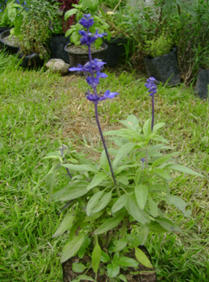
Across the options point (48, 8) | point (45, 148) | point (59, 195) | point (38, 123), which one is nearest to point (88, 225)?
point (59, 195)

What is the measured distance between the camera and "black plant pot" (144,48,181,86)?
367 cm

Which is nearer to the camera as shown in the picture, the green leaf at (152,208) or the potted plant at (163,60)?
the green leaf at (152,208)

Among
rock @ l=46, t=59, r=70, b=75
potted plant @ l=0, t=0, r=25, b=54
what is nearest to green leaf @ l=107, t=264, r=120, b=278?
rock @ l=46, t=59, r=70, b=75

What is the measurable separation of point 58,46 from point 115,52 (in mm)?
776

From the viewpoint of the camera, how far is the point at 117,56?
4.12 meters

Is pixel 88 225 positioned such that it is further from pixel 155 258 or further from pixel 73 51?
pixel 73 51

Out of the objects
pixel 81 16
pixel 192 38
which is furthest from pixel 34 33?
pixel 192 38

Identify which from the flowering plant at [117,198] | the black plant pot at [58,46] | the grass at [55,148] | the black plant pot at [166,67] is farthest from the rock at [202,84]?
the flowering plant at [117,198]

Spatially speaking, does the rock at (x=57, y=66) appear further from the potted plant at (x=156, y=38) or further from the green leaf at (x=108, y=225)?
the green leaf at (x=108, y=225)

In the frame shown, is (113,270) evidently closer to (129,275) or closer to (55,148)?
(129,275)

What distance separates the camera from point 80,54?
148 inches

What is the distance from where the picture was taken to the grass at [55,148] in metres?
1.70

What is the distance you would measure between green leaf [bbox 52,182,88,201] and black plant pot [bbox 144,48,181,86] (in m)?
2.64

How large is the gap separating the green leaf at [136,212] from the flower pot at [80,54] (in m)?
2.83
